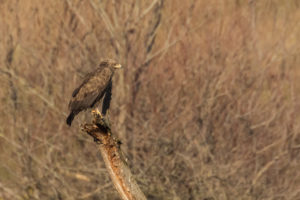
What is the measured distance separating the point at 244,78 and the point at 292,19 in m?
1.47

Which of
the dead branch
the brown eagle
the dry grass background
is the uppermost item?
the dry grass background

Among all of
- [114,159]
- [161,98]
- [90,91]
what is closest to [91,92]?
[90,91]

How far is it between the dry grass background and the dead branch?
390 cm

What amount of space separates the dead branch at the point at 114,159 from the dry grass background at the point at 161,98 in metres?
3.90

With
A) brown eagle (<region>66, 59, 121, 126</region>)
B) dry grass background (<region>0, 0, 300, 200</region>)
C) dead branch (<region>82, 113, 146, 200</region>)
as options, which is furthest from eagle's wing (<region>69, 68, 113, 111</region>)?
dry grass background (<region>0, 0, 300, 200</region>)

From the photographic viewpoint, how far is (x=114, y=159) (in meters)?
5.17

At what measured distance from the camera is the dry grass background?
30.7 feet

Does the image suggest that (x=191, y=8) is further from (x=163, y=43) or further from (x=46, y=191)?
(x=46, y=191)

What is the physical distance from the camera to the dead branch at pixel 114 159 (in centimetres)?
515

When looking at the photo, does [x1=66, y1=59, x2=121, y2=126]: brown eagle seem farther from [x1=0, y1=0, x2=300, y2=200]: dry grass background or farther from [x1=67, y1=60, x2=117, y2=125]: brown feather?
[x1=0, y1=0, x2=300, y2=200]: dry grass background

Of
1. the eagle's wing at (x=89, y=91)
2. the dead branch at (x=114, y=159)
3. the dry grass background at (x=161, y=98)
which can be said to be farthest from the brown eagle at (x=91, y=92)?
the dry grass background at (x=161, y=98)

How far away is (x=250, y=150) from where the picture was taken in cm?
930

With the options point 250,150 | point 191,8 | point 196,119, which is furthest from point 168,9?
point 250,150

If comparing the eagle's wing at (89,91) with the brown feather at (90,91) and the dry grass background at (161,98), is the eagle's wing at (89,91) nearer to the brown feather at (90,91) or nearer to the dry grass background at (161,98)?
the brown feather at (90,91)
